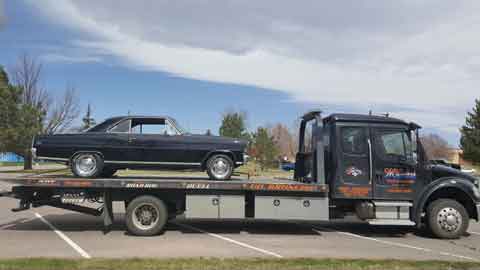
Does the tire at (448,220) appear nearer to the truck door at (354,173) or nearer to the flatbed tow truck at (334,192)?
the flatbed tow truck at (334,192)

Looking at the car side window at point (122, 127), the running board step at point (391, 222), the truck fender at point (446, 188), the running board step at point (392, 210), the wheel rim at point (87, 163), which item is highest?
the car side window at point (122, 127)

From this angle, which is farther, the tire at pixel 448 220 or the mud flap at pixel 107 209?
the tire at pixel 448 220

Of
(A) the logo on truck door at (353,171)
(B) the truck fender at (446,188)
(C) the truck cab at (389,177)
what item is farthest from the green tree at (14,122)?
(B) the truck fender at (446,188)

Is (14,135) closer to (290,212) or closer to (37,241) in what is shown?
(37,241)

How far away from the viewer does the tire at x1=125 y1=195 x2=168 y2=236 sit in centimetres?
865

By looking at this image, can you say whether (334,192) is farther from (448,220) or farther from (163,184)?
(163,184)

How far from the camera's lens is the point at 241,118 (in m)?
40.8

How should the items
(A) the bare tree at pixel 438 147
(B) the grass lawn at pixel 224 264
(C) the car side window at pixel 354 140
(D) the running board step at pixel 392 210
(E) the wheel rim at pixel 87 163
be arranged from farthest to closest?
(A) the bare tree at pixel 438 147, (E) the wheel rim at pixel 87 163, (C) the car side window at pixel 354 140, (D) the running board step at pixel 392 210, (B) the grass lawn at pixel 224 264

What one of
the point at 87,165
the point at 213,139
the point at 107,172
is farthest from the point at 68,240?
the point at 213,139

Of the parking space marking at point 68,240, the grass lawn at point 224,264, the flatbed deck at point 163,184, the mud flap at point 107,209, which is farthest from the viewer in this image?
the mud flap at point 107,209

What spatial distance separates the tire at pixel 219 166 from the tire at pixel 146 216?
1291 mm

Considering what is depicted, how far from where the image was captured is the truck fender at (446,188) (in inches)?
350

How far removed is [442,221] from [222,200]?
4.83m

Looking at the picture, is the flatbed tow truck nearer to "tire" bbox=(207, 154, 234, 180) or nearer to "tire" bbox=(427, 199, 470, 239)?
"tire" bbox=(427, 199, 470, 239)
